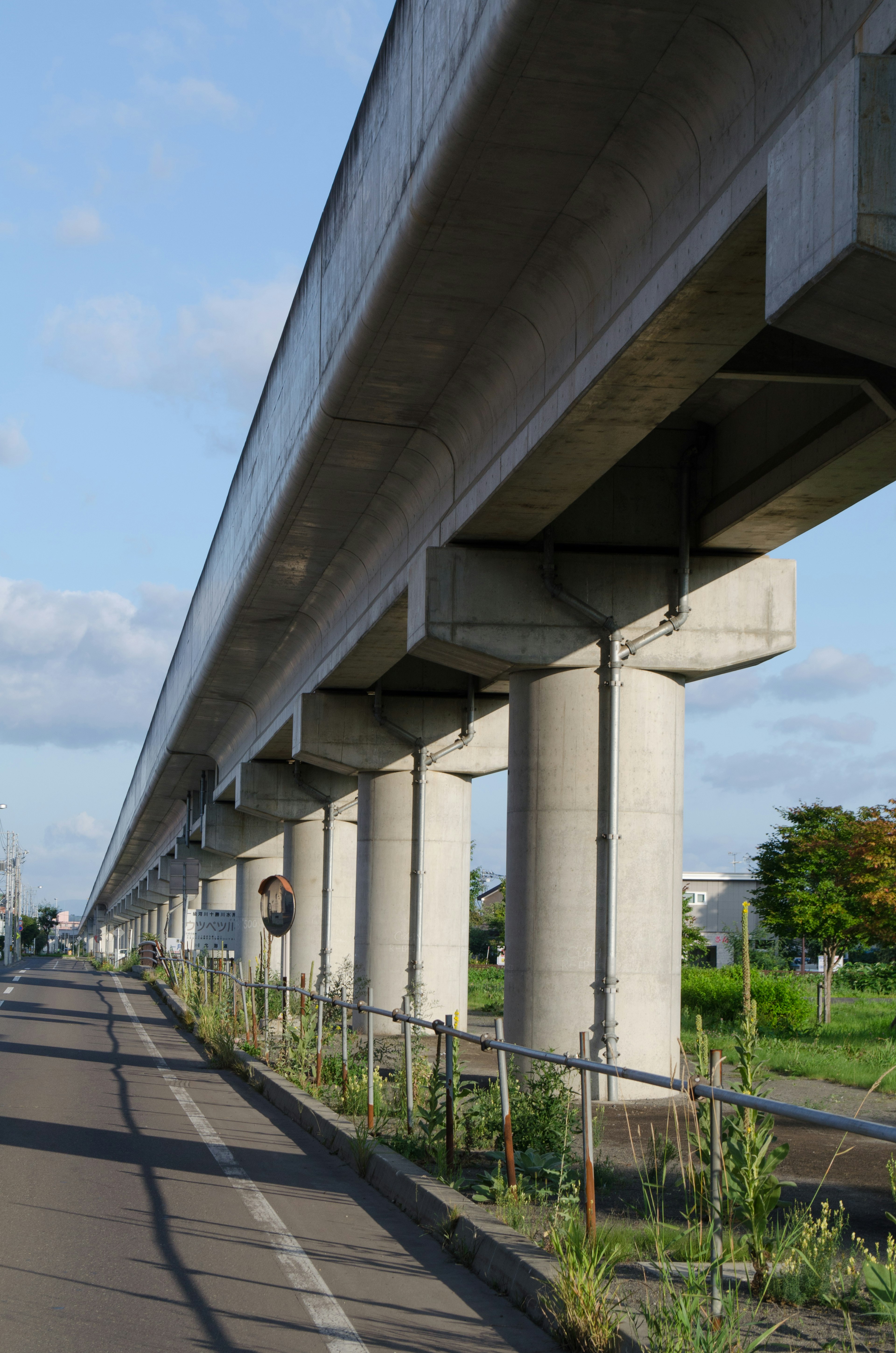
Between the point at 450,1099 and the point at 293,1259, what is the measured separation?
2.11 m

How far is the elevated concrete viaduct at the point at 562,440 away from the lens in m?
6.92

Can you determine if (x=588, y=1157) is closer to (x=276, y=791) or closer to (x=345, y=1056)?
(x=345, y=1056)

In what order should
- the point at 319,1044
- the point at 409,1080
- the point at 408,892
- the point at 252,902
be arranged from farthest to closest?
the point at 252,902
the point at 408,892
the point at 319,1044
the point at 409,1080

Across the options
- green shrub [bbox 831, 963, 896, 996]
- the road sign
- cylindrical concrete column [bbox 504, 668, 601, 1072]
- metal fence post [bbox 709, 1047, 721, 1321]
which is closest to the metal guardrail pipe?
metal fence post [bbox 709, 1047, 721, 1321]

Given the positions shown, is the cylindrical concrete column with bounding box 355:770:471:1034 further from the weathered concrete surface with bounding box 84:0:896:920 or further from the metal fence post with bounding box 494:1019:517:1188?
the metal fence post with bounding box 494:1019:517:1188

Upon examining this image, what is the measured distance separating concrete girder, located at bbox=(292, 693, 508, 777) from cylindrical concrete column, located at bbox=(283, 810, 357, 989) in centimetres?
591

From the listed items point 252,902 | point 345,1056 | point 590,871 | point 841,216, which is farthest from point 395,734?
point 252,902

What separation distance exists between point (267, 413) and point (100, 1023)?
14888 millimetres

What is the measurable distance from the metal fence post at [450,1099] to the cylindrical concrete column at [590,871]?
12.9 feet

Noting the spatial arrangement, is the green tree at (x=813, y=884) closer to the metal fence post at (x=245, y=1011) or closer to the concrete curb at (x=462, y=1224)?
the metal fence post at (x=245, y=1011)

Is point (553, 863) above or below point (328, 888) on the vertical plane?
above

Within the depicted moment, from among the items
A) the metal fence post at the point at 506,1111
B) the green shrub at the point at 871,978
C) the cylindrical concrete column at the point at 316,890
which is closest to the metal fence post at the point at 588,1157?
the metal fence post at the point at 506,1111

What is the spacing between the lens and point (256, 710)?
29969 millimetres

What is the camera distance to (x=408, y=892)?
2270 centimetres
